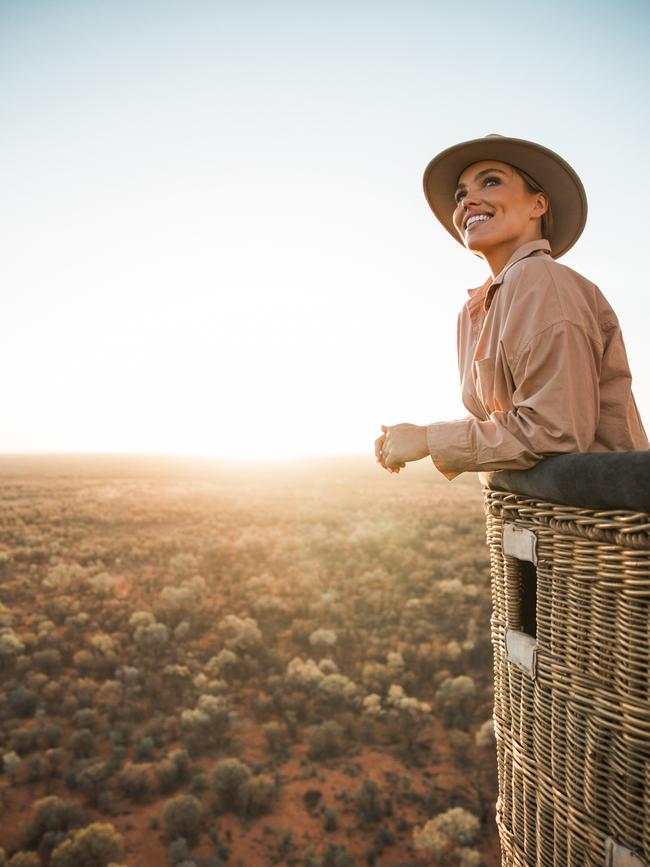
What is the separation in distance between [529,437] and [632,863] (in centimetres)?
81

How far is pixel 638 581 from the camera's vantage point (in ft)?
3.46

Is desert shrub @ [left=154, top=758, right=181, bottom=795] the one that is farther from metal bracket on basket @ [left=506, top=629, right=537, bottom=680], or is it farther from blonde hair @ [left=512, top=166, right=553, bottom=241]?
blonde hair @ [left=512, top=166, right=553, bottom=241]

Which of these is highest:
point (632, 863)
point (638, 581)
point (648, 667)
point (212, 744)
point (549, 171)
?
point (549, 171)

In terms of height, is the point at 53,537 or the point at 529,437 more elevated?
the point at 529,437

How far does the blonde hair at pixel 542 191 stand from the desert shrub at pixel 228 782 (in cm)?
707

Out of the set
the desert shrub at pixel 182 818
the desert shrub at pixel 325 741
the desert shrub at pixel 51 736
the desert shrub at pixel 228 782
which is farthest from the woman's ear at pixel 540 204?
the desert shrub at pixel 51 736

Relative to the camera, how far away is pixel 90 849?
19.4 feet

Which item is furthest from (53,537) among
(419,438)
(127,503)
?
(419,438)

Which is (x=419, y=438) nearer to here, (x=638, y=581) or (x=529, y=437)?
(x=529, y=437)

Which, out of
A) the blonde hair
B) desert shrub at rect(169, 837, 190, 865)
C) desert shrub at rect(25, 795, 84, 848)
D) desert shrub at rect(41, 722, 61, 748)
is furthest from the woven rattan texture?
desert shrub at rect(41, 722, 61, 748)

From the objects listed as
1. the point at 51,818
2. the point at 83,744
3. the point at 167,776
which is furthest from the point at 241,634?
the point at 51,818

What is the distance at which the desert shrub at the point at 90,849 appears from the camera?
5771 millimetres

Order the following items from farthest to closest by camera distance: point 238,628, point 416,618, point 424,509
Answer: point 424,509, point 416,618, point 238,628

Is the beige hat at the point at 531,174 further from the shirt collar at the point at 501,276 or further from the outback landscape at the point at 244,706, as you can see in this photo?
the outback landscape at the point at 244,706
